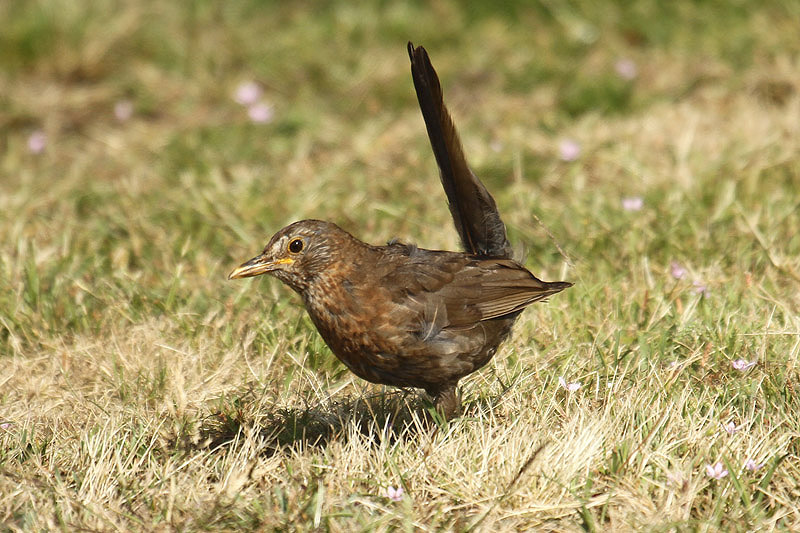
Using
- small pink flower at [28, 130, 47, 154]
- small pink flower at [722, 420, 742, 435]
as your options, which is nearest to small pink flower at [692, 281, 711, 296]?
small pink flower at [722, 420, 742, 435]

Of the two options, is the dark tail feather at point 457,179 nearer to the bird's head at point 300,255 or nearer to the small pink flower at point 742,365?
the bird's head at point 300,255

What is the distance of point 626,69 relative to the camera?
745cm

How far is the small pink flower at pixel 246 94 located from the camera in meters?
7.34

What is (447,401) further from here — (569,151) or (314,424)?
(569,151)

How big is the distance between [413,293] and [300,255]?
0.41m

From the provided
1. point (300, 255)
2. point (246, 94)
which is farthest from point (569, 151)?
point (300, 255)

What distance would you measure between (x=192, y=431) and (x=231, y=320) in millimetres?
902

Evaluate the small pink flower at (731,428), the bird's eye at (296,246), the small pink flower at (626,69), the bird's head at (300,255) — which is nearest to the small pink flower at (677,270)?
the small pink flower at (731,428)

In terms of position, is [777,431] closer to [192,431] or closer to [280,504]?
[280,504]

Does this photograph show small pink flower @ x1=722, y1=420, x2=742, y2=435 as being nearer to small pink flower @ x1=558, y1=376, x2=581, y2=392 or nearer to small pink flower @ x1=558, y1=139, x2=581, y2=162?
small pink flower @ x1=558, y1=376, x2=581, y2=392

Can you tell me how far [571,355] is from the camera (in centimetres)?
395

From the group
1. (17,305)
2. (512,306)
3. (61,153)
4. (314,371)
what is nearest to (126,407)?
(314,371)

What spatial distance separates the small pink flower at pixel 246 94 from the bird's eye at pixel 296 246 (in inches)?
152

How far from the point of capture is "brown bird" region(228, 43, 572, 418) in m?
3.54
